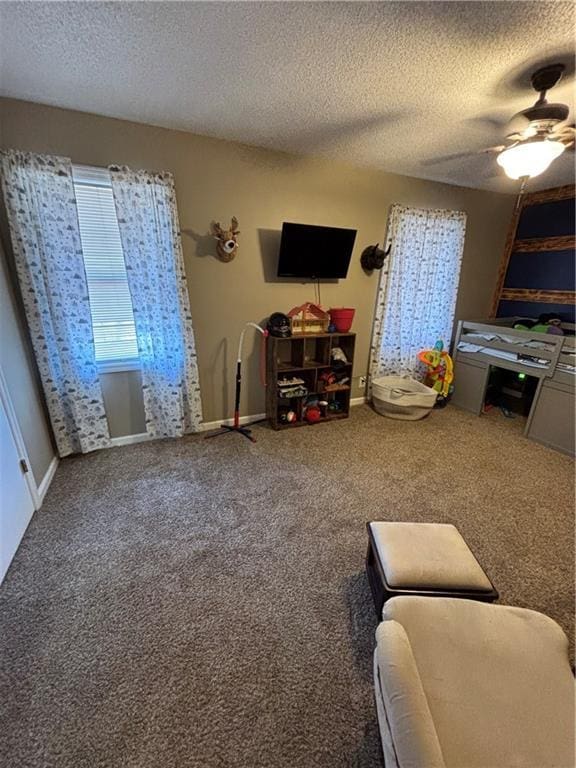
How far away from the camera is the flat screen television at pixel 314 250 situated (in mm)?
2758

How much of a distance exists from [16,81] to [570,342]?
429cm

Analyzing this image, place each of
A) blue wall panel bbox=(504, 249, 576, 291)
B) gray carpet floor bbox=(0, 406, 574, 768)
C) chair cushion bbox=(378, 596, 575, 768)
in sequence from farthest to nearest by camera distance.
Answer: blue wall panel bbox=(504, 249, 576, 291) < gray carpet floor bbox=(0, 406, 574, 768) < chair cushion bbox=(378, 596, 575, 768)

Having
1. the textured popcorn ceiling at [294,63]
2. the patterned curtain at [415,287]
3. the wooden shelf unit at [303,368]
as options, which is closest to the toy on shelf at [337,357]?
the wooden shelf unit at [303,368]

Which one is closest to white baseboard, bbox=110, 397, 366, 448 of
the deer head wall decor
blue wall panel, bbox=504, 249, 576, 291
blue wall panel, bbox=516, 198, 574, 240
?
the deer head wall decor

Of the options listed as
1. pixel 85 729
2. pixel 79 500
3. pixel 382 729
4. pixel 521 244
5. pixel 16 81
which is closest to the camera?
pixel 382 729

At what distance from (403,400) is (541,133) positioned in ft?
7.35

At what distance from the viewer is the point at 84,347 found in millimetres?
2398

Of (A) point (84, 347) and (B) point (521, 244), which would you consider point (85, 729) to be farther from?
(B) point (521, 244)

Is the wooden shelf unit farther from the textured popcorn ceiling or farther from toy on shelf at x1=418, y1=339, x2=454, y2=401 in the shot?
the textured popcorn ceiling

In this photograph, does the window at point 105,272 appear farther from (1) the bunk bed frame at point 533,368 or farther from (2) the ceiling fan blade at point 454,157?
(1) the bunk bed frame at point 533,368

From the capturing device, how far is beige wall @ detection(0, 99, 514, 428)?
2158 mm

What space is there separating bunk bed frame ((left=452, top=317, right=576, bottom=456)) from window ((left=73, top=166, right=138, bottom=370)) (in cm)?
350

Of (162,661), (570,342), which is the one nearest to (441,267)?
(570,342)

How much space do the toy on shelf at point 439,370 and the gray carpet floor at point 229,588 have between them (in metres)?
1.03
